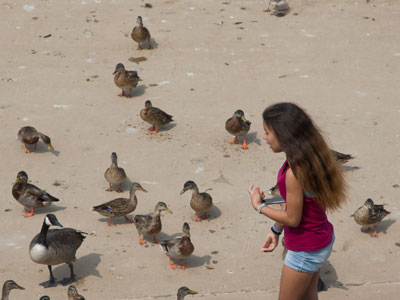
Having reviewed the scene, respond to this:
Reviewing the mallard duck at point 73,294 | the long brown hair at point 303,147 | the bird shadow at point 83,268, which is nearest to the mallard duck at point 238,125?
the bird shadow at point 83,268

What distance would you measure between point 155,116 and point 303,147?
348 inches

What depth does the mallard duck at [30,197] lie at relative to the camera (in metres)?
11.5

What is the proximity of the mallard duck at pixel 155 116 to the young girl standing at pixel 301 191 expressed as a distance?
332 inches

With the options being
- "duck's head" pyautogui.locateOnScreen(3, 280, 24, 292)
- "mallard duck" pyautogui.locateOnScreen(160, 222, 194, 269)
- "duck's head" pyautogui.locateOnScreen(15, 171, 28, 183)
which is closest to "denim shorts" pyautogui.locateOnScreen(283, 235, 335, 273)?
"mallard duck" pyautogui.locateOnScreen(160, 222, 194, 269)

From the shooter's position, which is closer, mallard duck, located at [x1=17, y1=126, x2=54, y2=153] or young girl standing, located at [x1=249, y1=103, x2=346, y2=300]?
young girl standing, located at [x1=249, y1=103, x2=346, y2=300]

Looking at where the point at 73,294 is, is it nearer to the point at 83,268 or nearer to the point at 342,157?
the point at 83,268

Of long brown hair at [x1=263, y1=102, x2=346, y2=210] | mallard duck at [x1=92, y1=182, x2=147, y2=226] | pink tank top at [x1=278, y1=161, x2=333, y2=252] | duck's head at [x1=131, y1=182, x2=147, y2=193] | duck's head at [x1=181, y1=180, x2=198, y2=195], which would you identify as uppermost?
long brown hair at [x1=263, y1=102, x2=346, y2=210]

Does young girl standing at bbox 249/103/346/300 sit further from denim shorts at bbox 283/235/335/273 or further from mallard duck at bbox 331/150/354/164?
mallard duck at bbox 331/150/354/164

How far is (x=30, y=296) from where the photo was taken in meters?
9.57

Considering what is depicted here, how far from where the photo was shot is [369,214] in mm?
10852

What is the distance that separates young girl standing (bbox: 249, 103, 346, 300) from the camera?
5.52 metres

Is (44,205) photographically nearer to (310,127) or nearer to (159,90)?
(159,90)

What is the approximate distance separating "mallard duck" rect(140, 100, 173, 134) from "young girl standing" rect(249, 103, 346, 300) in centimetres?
842

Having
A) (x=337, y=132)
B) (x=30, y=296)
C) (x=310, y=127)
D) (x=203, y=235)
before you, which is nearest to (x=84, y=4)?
(x=337, y=132)
